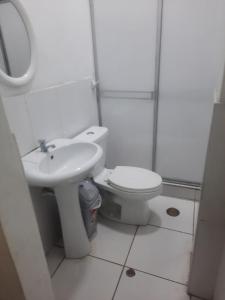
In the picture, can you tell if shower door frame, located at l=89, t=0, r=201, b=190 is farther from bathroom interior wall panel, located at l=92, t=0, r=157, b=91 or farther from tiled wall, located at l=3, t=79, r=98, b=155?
tiled wall, located at l=3, t=79, r=98, b=155

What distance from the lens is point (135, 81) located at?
1.93m

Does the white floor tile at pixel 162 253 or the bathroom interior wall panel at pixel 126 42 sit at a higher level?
the bathroom interior wall panel at pixel 126 42

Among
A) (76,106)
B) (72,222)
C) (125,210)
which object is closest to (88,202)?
(72,222)

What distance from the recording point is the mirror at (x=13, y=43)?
1.08 m

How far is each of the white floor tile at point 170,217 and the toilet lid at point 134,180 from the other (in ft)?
1.31

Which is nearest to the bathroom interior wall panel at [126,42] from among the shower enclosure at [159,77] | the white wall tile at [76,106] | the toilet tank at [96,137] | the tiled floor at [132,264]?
the shower enclosure at [159,77]

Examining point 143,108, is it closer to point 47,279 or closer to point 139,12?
point 139,12

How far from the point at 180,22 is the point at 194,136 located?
935 millimetres

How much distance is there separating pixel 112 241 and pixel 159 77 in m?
1.41

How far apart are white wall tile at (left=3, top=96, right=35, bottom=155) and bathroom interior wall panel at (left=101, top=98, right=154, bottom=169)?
99cm

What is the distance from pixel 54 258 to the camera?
5.04ft

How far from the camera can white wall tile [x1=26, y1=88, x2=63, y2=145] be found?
1316mm

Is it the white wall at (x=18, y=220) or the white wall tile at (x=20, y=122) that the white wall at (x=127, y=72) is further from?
the white wall at (x=18, y=220)

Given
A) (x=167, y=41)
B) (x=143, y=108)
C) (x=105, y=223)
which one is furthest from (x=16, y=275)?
(x=167, y=41)
